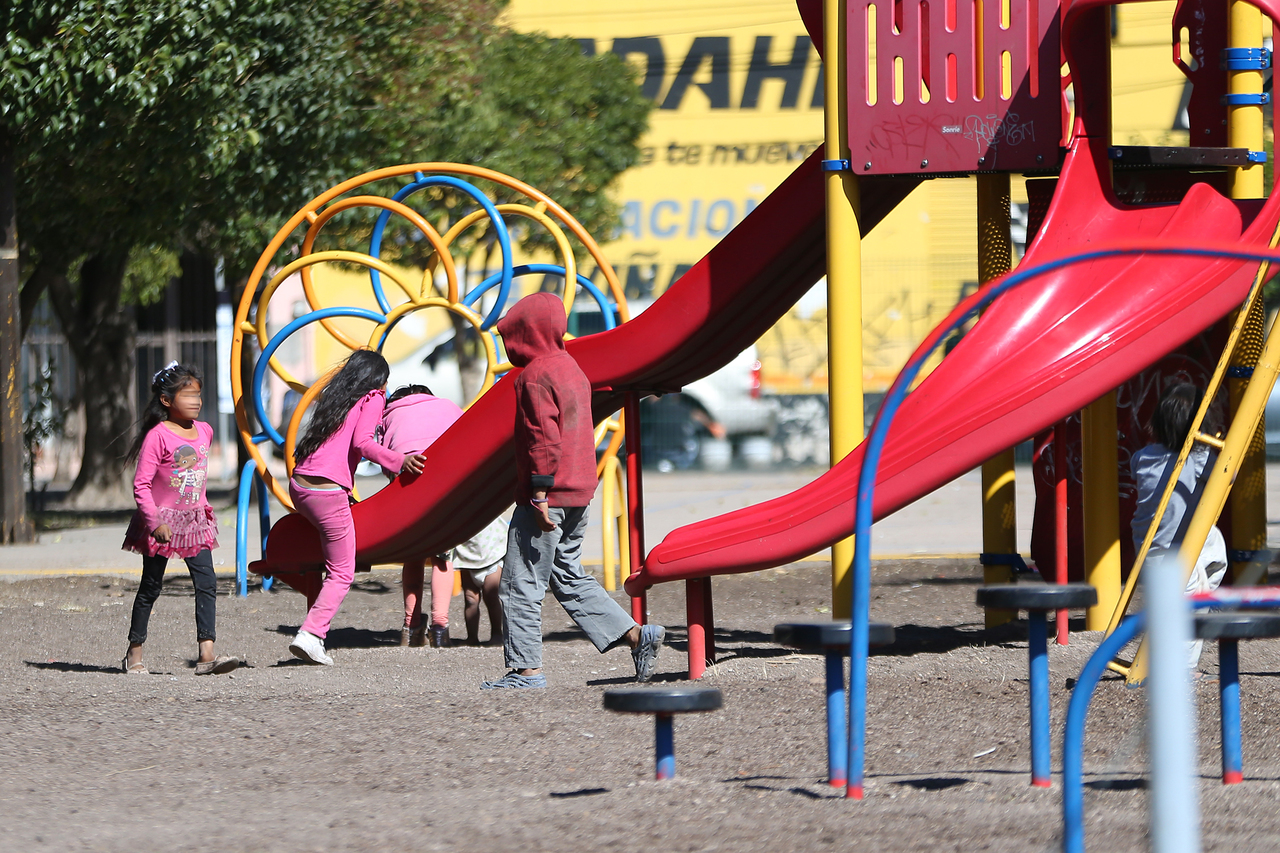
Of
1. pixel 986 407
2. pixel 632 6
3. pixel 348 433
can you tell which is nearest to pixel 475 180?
pixel 632 6

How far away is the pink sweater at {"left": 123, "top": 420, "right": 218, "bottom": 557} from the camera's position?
6.69m

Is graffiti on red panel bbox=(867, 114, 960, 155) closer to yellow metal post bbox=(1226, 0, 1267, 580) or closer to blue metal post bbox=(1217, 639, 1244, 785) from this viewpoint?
yellow metal post bbox=(1226, 0, 1267, 580)

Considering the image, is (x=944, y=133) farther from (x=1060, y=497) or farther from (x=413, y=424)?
(x=413, y=424)

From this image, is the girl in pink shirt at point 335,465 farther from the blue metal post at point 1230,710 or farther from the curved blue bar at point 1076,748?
the curved blue bar at point 1076,748

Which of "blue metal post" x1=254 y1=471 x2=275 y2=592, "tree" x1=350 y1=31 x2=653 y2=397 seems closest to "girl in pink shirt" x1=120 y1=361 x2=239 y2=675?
"blue metal post" x1=254 y1=471 x2=275 y2=592

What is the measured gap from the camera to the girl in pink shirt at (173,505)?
6.70m

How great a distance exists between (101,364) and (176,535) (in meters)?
11.4

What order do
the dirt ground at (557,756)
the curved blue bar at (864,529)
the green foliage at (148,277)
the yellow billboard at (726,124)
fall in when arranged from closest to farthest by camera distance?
the curved blue bar at (864,529) < the dirt ground at (557,756) < the green foliage at (148,277) < the yellow billboard at (726,124)

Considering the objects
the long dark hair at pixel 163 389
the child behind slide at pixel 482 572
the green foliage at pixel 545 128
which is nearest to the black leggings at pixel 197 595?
the long dark hair at pixel 163 389

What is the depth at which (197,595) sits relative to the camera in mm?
6820

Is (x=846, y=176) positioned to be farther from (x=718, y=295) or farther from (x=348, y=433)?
(x=348, y=433)

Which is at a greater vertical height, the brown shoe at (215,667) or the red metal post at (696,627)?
the red metal post at (696,627)

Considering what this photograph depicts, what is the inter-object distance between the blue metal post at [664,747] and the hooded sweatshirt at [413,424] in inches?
135

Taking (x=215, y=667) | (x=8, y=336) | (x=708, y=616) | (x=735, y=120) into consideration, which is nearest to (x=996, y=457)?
(x=708, y=616)
